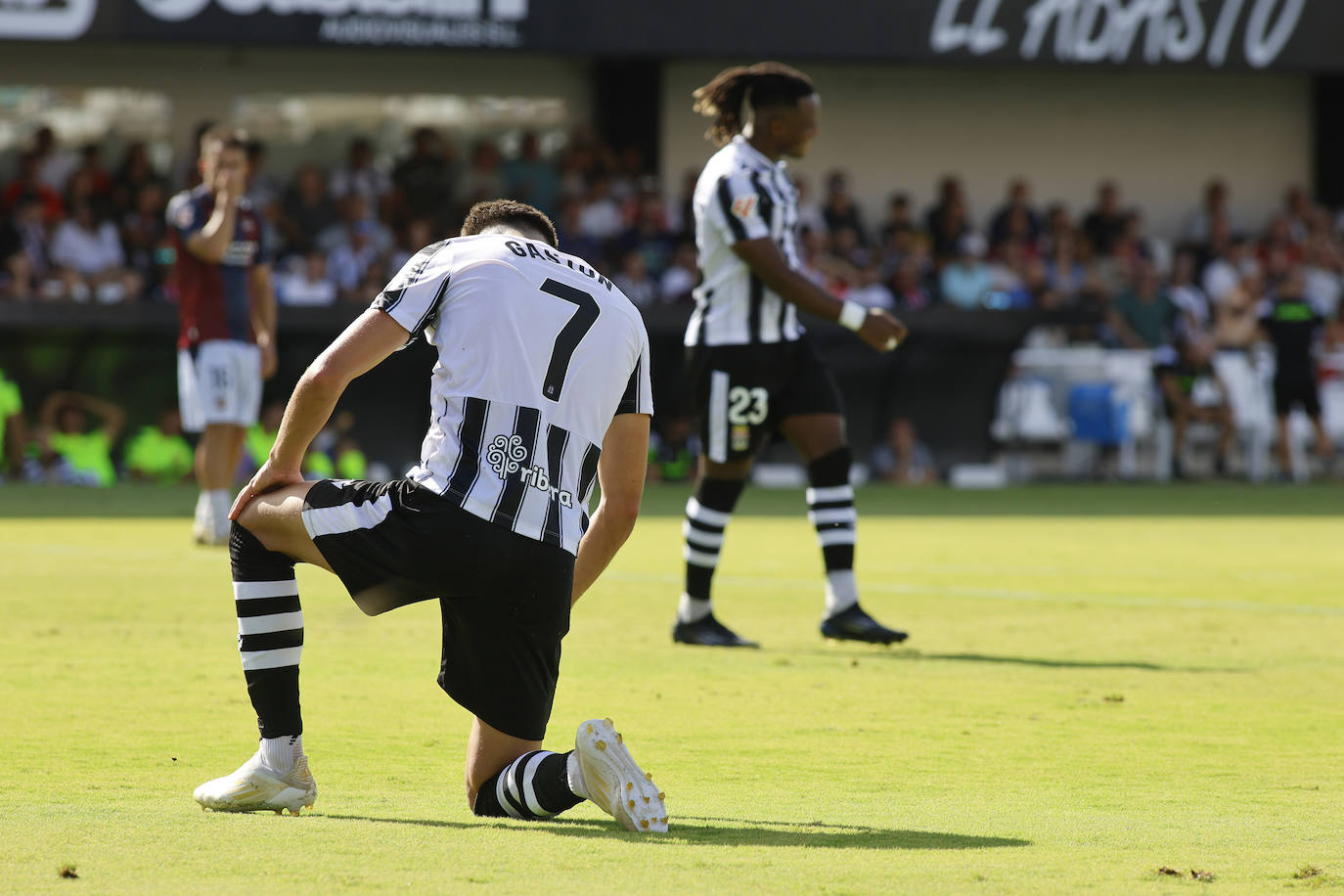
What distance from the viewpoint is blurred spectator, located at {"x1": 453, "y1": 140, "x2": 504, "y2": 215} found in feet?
73.9

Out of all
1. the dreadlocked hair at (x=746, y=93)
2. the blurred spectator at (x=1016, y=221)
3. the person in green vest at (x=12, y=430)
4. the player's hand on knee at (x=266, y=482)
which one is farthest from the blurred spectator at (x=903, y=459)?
the player's hand on knee at (x=266, y=482)

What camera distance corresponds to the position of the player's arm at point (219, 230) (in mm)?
10984

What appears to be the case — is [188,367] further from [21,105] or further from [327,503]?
[21,105]

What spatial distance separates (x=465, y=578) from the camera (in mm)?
4266

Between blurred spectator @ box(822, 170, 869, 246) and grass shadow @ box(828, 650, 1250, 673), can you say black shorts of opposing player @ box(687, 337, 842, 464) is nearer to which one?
grass shadow @ box(828, 650, 1250, 673)

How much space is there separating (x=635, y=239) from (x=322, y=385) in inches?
649

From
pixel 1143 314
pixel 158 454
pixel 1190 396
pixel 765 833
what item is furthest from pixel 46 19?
pixel 765 833

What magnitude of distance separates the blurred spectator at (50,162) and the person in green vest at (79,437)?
4.26 m

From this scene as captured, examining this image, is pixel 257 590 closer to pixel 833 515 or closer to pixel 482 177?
pixel 833 515

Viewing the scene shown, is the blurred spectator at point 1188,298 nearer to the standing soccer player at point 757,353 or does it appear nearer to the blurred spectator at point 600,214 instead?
the blurred spectator at point 600,214

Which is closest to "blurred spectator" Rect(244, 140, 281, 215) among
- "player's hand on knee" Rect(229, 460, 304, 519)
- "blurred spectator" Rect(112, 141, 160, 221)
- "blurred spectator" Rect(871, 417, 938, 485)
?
"blurred spectator" Rect(112, 141, 160, 221)

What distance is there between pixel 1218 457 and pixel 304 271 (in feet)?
33.7

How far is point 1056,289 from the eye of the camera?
21406 mm

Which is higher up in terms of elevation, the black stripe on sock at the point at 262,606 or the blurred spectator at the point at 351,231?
the blurred spectator at the point at 351,231
